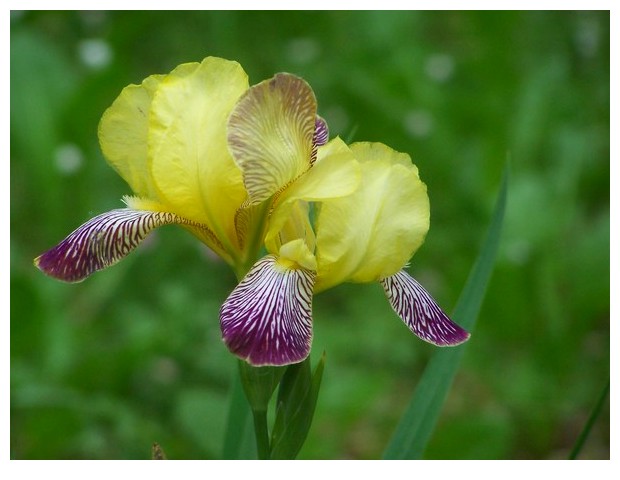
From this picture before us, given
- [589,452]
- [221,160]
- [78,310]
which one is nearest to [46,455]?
[78,310]

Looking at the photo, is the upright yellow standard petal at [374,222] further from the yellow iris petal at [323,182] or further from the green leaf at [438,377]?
the green leaf at [438,377]

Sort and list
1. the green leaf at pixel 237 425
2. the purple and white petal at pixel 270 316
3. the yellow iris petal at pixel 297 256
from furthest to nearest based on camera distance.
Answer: the green leaf at pixel 237 425 < the yellow iris petal at pixel 297 256 < the purple and white petal at pixel 270 316

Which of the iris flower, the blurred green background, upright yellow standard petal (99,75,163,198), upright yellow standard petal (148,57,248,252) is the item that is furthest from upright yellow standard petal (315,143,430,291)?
the blurred green background

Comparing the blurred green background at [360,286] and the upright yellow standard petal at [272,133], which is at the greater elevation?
the upright yellow standard petal at [272,133]

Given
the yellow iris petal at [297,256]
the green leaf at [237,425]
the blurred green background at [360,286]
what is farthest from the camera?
the blurred green background at [360,286]

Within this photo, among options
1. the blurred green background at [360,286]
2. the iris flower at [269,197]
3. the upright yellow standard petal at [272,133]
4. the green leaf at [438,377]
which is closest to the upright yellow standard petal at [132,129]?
the iris flower at [269,197]

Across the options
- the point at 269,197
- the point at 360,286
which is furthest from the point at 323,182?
the point at 360,286

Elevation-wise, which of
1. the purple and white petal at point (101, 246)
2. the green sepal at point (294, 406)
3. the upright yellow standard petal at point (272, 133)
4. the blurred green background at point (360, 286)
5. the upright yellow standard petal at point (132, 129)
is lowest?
the blurred green background at point (360, 286)

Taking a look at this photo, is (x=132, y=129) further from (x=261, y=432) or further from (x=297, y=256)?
(x=261, y=432)
